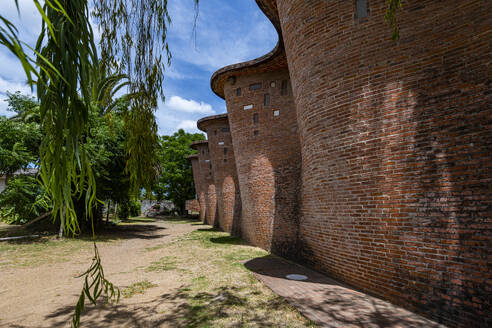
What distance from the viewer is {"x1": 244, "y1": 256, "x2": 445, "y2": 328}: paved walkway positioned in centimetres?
358

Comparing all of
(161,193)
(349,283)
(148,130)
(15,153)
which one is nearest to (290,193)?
(349,283)

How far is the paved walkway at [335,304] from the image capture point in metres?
3.58

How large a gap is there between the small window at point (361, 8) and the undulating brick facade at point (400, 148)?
21 millimetres

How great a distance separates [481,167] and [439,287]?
1.73 metres

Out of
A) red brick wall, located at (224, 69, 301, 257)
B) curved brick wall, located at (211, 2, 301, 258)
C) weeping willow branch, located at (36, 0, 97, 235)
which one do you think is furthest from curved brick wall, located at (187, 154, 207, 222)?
weeping willow branch, located at (36, 0, 97, 235)

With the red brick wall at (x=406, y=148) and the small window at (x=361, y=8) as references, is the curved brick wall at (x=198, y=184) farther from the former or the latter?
the small window at (x=361, y=8)

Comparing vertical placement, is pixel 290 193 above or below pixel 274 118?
below

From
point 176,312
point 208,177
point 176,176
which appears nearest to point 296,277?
point 176,312

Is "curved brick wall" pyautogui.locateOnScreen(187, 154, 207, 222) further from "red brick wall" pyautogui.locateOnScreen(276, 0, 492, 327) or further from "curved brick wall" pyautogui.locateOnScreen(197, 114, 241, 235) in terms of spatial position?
"red brick wall" pyautogui.locateOnScreen(276, 0, 492, 327)

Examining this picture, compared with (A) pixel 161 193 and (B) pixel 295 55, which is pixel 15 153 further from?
(A) pixel 161 193

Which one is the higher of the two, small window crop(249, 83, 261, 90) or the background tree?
small window crop(249, 83, 261, 90)

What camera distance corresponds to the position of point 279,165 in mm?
9219

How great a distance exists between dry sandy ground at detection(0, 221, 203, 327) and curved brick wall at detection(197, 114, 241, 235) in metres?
6.25

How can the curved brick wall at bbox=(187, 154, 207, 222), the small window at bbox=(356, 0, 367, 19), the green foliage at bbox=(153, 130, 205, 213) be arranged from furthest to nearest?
the green foliage at bbox=(153, 130, 205, 213) < the curved brick wall at bbox=(187, 154, 207, 222) < the small window at bbox=(356, 0, 367, 19)
